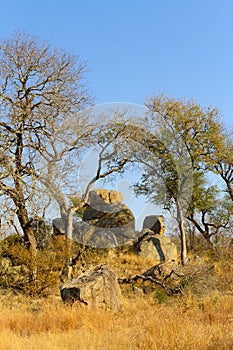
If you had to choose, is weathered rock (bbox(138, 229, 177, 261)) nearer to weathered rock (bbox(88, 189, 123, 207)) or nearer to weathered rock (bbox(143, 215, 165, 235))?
weathered rock (bbox(143, 215, 165, 235))

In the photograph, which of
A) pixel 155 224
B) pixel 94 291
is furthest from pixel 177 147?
pixel 94 291

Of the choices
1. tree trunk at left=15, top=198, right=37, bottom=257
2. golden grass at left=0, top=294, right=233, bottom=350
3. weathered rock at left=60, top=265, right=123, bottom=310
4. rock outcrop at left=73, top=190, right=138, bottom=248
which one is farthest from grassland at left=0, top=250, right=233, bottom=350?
rock outcrop at left=73, top=190, right=138, bottom=248

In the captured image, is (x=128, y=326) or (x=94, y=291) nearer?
(x=128, y=326)

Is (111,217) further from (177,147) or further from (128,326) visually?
(128,326)

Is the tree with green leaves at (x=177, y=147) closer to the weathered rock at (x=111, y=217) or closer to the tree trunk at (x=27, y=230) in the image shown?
the weathered rock at (x=111, y=217)

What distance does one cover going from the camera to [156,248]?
22.0m

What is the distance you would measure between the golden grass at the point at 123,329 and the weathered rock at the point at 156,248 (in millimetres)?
10905

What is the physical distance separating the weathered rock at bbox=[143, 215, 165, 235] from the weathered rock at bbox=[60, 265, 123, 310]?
1438 centimetres

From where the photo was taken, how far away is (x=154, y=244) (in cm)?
2219

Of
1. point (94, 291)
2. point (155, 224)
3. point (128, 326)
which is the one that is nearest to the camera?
point (128, 326)

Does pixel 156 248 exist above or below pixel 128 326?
above

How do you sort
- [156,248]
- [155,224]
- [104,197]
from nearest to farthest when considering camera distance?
[156,248] → [104,197] → [155,224]

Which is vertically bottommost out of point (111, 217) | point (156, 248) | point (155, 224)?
point (156, 248)

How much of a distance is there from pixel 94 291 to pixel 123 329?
2.80 m
